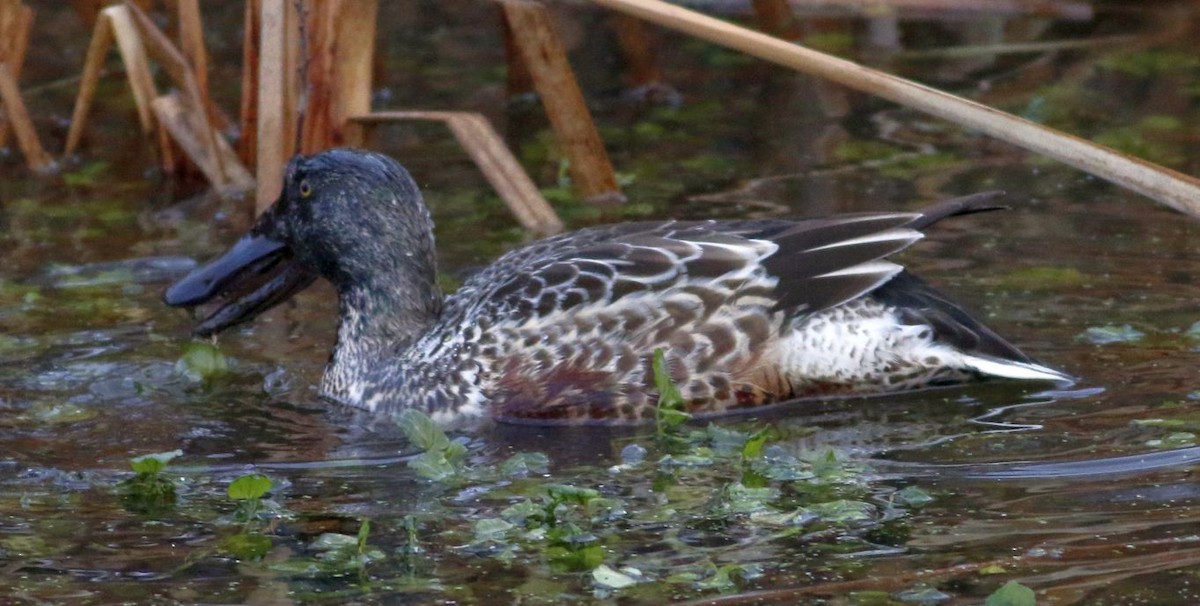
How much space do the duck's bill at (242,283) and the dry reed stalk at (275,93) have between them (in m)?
0.68

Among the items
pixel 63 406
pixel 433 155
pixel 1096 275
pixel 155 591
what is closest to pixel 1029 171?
pixel 1096 275

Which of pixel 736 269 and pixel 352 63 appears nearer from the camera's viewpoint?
pixel 736 269

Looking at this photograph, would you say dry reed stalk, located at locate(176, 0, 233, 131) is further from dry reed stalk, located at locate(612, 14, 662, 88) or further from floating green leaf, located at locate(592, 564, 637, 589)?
floating green leaf, located at locate(592, 564, 637, 589)

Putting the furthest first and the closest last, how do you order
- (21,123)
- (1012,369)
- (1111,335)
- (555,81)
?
(21,123) → (555,81) → (1111,335) → (1012,369)

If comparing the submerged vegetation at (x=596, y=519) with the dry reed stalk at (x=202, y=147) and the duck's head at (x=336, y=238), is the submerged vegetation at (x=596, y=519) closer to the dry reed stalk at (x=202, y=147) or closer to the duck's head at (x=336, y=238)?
the duck's head at (x=336, y=238)

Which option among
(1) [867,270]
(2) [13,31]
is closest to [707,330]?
(1) [867,270]

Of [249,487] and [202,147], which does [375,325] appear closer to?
[249,487]

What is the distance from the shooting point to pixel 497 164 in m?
7.54

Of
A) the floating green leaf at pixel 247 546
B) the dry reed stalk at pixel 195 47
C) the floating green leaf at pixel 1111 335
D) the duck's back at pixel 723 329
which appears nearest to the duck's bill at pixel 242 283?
the duck's back at pixel 723 329

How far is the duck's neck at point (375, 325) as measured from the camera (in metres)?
6.31

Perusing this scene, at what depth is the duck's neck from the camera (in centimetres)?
631

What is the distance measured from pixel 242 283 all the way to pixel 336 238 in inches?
17.7

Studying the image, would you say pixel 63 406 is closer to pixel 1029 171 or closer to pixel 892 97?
pixel 892 97

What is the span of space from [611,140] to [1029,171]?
7.13 feet
